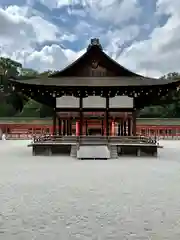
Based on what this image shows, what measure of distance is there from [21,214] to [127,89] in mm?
14572

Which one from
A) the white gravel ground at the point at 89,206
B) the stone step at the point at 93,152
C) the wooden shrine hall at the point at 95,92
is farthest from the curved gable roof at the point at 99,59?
the white gravel ground at the point at 89,206

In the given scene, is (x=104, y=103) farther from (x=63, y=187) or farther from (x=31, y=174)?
(x=63, y=187)

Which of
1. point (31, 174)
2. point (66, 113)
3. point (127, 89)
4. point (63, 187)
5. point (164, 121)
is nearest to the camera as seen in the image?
point (63, 187)

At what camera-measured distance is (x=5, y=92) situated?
56.5 m

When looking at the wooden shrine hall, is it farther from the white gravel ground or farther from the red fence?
the red fence

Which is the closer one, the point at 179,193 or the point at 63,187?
the point at 179,193

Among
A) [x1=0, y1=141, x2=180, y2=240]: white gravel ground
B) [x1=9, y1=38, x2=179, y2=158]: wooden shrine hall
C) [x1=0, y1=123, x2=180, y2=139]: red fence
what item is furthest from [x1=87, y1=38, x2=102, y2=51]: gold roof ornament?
[x1=0, y1=123, x2=180, y2=139]: red fence

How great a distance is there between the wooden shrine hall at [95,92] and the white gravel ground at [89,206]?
8326 mm

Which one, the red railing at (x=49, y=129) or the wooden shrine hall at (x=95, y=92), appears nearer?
the wooden shrine hall at (x=95, y=92)

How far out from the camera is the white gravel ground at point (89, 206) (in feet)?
16.5

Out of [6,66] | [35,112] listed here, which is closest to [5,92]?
[35,112]

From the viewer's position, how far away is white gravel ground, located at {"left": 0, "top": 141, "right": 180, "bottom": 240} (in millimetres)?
5039

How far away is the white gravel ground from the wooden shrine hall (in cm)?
833

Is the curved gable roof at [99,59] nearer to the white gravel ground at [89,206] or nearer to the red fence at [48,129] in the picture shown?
the white gravel ground at [89,206]
